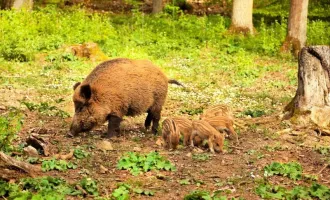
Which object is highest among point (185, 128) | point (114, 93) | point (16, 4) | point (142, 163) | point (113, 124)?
point (16, 4)

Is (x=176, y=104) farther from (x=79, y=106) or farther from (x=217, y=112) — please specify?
(x=79, y=106)

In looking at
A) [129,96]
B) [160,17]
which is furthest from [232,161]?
[160,17]

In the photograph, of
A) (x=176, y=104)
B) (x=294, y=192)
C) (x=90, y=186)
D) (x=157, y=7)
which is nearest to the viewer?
(x=90, y=186)

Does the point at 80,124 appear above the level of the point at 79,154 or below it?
above

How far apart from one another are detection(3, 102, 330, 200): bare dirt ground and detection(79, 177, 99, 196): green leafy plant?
0.09 metres

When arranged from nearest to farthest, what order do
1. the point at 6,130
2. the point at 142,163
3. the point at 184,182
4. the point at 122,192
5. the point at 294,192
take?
the point at 122,192
the point at 294,192
the point at 184,182
the point at 6,130
the point at 142,163

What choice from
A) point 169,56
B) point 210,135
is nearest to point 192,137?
point 210,135

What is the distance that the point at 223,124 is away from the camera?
9.56 m

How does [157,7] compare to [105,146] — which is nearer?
[105,146]

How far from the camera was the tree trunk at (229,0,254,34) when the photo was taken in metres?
20.5

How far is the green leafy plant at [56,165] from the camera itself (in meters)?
7.87

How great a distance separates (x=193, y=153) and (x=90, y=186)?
192 cm

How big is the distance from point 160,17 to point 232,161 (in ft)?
51.3

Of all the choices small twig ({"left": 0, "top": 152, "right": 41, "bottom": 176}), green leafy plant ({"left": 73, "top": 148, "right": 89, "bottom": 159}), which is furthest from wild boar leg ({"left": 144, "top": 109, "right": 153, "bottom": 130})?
small twig ({"left": 0, "top": 152, "right": 41, "bottom": 176})
